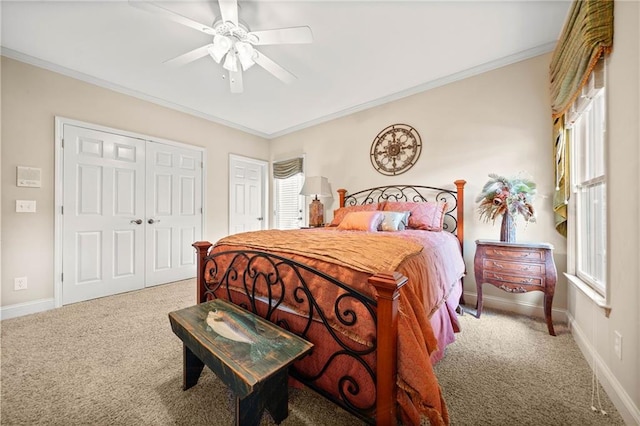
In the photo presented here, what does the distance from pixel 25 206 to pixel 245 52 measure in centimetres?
283

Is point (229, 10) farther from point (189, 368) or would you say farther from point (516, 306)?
point (516, 306)

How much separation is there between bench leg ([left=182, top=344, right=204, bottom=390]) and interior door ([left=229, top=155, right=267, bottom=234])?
318cm

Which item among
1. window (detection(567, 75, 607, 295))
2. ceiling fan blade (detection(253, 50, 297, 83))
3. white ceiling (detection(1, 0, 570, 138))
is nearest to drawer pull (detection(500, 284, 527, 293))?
window (detection(567, 75, 607, 295))

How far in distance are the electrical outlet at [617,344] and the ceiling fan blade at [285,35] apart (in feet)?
8.76

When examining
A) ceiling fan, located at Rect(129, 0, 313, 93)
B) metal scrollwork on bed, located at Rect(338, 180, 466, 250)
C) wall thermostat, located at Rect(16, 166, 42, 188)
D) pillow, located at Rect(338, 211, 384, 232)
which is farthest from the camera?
metal scrollwork on bed, located at Rect(338, 180, 466, 250)

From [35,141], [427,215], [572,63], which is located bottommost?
[427,215]

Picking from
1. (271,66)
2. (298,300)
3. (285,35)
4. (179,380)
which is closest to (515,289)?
(298,300)

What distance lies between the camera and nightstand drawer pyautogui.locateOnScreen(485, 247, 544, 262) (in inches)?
81.0

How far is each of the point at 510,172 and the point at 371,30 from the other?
2.03 metres

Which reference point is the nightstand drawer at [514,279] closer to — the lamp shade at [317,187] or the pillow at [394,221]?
the pillow at [394,221]

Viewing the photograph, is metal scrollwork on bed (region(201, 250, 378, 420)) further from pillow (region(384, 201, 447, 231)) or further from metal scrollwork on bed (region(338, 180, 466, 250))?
metal scrollwork on bed (region(338, 180, 466, 250))

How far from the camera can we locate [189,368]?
139 cm

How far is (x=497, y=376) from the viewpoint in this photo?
150 cm

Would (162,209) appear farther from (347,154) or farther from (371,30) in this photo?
(371,30)
